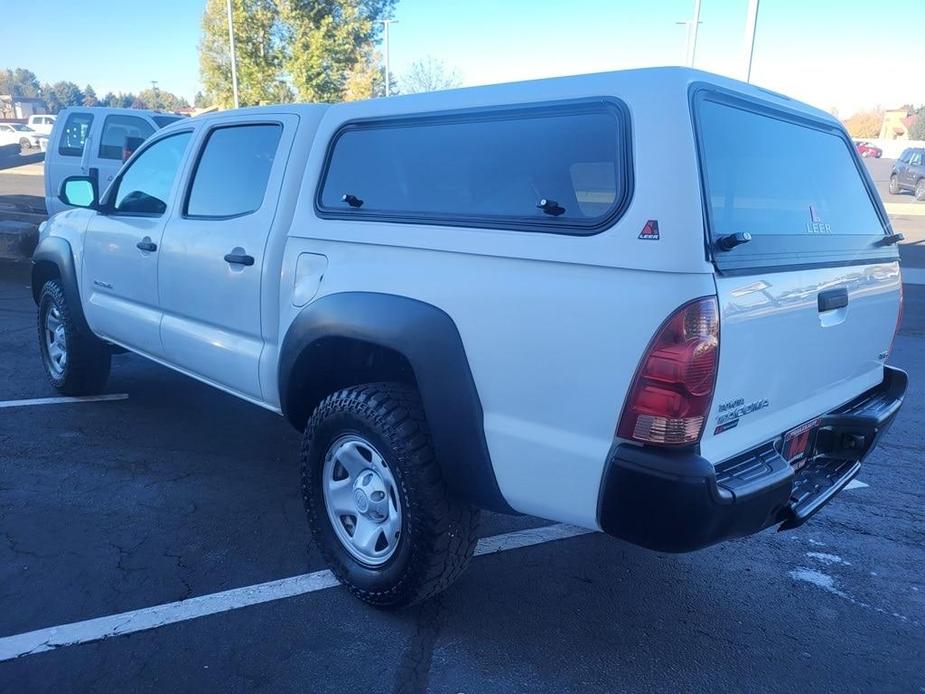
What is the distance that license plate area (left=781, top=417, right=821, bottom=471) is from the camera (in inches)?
105

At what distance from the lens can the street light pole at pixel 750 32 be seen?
37.1 feet

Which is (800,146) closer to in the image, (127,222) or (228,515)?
(228,515)

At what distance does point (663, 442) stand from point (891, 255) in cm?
178

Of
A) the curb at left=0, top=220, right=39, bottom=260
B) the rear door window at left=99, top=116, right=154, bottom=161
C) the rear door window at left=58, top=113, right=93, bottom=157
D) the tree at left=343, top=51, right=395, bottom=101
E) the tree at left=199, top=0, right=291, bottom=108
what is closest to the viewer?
the curb at left=0, top=220, right=39, bottom=260

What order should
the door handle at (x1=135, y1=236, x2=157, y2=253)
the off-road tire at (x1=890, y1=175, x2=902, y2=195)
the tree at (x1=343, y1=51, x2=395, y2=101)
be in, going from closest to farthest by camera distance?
the door handle at (x1=135, y1=236, x2=157, y2=253), the tree at (x1=343, y1=51, x2=395, y2=101), the off-road tire at (x1=890, y1=175, x2=902, y2=195)

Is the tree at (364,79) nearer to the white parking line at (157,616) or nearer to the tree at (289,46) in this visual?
the tree at (289,46)

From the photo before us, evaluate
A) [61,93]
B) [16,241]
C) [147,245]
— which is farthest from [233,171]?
[61,93]

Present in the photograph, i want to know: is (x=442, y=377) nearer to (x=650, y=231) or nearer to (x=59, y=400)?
(x=650, y=231)

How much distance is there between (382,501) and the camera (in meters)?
2.94

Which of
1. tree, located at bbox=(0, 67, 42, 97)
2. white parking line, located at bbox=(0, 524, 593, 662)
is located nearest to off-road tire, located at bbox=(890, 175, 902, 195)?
white parking line, located at bbox=(0, 524, 593, 662)

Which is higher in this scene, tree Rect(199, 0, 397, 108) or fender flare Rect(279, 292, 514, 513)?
tree Rect(199, 0, 397, 108)

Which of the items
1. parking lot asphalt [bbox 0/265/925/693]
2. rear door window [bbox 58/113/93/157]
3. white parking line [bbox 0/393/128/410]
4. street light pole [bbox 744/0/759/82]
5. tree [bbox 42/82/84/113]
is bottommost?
parking lot asphalt [bbox 0/265/925/693]

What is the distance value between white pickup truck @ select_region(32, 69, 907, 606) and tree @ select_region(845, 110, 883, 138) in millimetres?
104589

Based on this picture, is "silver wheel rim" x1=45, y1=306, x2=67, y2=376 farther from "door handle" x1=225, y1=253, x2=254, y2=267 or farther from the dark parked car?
the dark parked car
